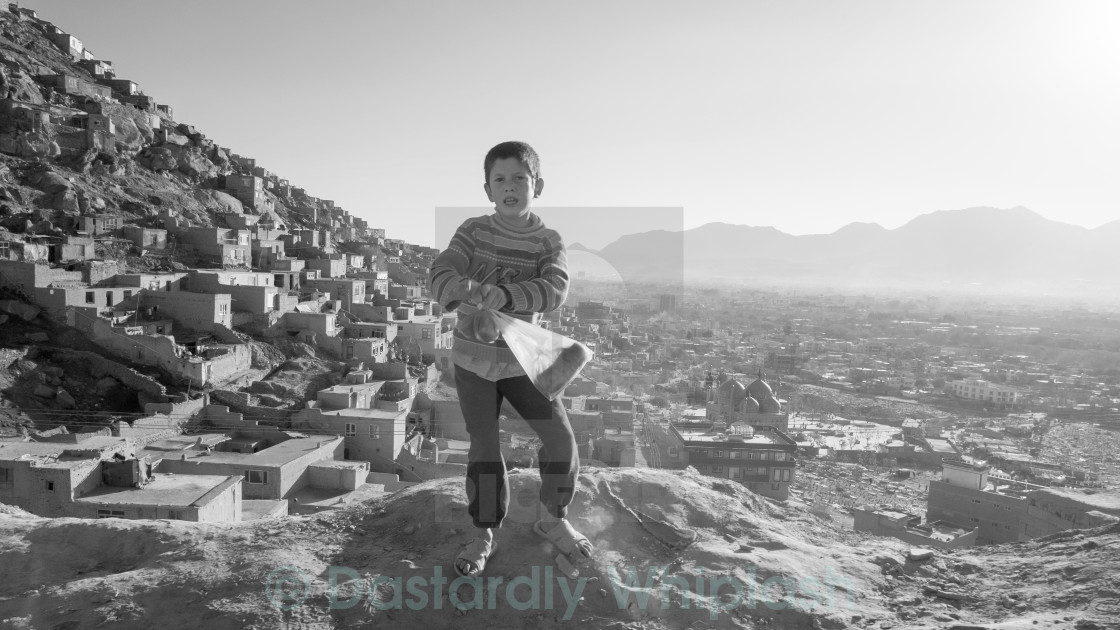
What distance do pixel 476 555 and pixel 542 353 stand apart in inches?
39.5

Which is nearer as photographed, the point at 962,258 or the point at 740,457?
the point at 740,457

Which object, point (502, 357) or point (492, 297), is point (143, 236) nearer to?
point (502, 357)

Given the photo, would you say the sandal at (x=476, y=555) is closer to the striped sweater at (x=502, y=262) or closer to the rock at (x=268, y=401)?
the striped sweater at (x=502, y=262)

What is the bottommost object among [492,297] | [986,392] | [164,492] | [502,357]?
[986,392]

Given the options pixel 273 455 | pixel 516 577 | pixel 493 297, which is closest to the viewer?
pixel 493 297

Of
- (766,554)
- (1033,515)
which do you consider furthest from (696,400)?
(766,554)

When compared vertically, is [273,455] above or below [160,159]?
below

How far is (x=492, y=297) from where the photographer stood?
2877mm

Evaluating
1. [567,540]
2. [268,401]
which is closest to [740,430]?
[268,401]

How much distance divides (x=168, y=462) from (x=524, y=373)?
14.3 metres


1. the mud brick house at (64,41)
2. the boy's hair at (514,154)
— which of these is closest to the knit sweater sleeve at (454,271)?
the boy's hair at (514,154)

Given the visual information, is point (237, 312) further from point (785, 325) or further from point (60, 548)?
point (785, 325)

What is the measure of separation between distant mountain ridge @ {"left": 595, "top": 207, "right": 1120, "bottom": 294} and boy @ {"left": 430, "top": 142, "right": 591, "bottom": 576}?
131433 mm

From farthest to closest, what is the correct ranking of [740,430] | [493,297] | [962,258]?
[962,258] < [740,430] < [493,297]
